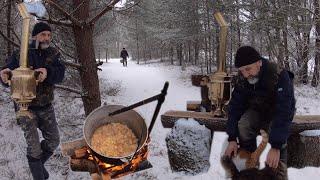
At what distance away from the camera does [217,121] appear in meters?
5.82

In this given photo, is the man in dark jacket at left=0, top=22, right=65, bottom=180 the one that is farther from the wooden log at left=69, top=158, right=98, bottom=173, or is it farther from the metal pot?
the metal pot

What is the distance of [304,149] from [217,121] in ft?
4.28

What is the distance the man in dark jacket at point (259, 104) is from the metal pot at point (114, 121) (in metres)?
1.12

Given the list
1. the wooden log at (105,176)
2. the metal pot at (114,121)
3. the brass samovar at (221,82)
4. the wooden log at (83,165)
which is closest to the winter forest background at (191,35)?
the brass samovar at (221,82)

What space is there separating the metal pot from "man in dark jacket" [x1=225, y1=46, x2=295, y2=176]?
1.12 metres

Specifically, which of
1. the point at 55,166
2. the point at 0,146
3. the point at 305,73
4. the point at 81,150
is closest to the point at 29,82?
the point at 81,150

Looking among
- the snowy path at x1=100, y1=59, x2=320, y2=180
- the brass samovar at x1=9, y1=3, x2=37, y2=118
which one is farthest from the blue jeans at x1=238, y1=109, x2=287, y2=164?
the brass samovar at x1=9, y1=3, x2=37, y2=118

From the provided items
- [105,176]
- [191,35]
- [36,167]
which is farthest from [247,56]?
[191,35]

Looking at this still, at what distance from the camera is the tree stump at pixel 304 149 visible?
5.38m

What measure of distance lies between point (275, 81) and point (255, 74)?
25cm

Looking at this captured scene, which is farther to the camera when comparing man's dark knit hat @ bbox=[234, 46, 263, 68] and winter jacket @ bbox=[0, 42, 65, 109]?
winter jacket @ bbox=[0, 42, 65, 109]

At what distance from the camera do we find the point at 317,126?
552 cm

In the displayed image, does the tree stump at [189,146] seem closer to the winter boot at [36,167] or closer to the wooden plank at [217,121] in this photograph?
the wooden plank at [217,121]

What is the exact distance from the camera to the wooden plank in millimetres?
5445
